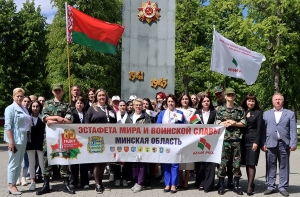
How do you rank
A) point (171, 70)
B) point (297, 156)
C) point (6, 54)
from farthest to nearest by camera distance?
point (6, 54) < point (297, 156) < point (171, 70)

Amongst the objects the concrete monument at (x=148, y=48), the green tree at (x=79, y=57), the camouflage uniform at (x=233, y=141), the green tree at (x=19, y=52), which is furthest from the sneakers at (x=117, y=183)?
the green tree at (x=79, y=57)

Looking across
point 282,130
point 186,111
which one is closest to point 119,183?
point 186,111

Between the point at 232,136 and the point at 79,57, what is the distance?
78.2 ft

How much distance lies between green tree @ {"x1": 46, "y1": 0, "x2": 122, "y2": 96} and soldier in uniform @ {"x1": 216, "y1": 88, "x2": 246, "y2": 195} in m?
23.3

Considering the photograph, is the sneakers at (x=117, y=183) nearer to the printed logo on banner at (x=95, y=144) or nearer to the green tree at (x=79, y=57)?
the printed logo on banner at (x=95, y=144)

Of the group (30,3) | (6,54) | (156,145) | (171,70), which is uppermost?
(30,3)

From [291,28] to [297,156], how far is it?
35.6 feet

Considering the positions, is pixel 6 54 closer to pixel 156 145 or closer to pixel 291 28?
pixel 291 28

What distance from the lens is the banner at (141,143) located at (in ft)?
25.3

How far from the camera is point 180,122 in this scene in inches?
312

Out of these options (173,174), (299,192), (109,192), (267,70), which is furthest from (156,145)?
(267,70)

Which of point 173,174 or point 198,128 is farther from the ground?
point 198,128

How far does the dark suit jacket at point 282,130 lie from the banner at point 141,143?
94 centimetres

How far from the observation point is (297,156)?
1518 cm
